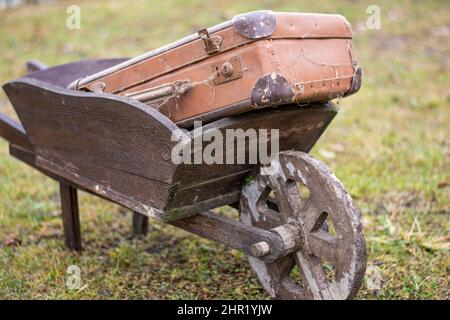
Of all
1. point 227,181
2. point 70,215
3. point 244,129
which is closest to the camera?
point 244,129

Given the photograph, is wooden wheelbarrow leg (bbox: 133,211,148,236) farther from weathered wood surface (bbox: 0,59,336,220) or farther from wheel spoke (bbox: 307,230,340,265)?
wheel spoke (bbox: 307,230,340,265)

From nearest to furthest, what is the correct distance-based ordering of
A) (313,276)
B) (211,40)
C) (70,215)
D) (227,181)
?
(211,40) → (313,276) → (227,181) → (70,215)

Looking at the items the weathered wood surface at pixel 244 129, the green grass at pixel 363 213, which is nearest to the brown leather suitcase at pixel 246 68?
the weathered wood surface at pixel 244 129

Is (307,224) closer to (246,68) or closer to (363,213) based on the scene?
(246,68)

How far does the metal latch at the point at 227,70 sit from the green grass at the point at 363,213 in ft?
4.04

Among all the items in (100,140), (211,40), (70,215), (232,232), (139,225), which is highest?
(211,40)

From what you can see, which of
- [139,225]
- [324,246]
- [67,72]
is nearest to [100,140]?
[67,72]

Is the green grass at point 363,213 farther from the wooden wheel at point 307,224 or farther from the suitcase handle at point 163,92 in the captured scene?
the suitcase handle at point 163,92

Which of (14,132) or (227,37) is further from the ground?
(227,37)

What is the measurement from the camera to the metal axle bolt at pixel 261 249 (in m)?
2.36

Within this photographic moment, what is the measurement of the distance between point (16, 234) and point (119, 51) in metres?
4.69

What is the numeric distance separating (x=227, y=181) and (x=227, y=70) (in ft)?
2.07

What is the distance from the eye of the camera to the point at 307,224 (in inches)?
96.0

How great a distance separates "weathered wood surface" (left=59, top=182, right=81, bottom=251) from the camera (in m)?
3.30
